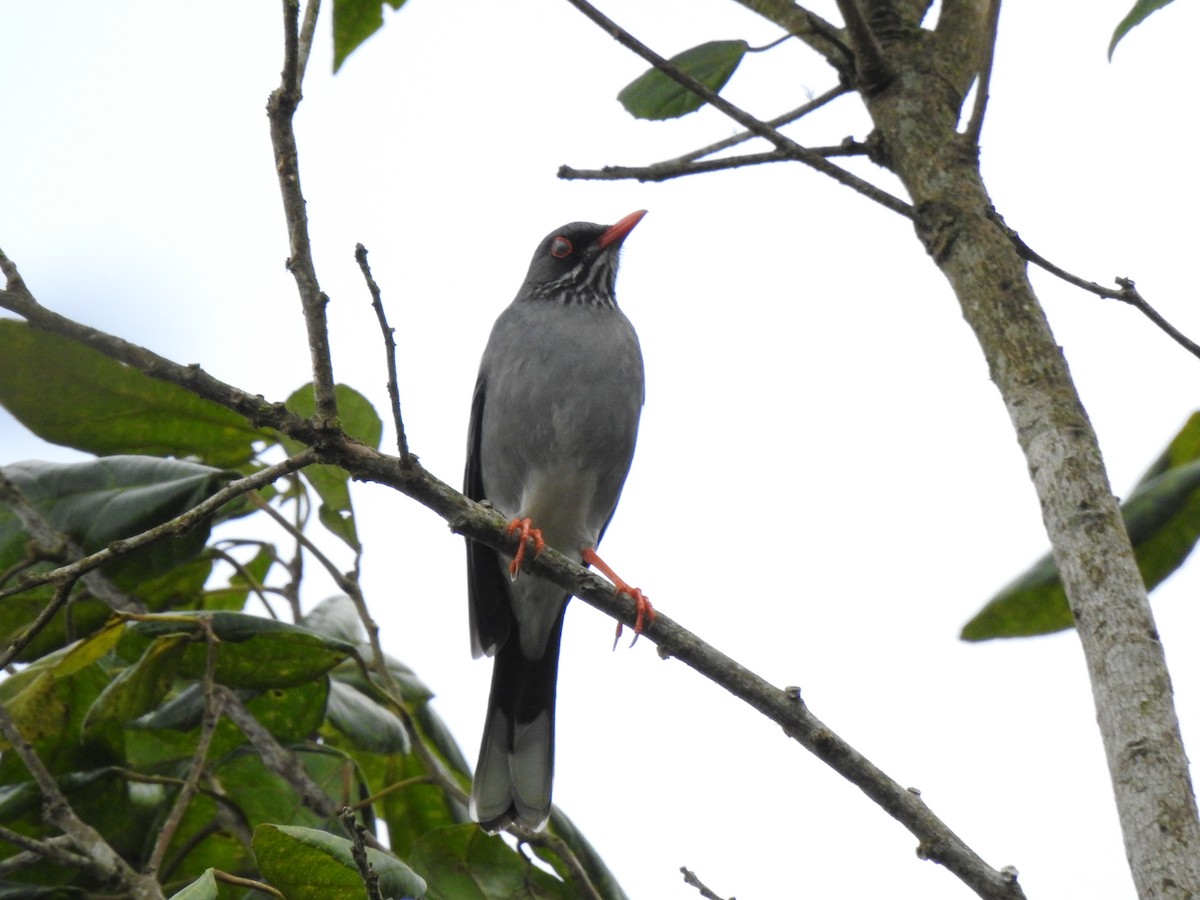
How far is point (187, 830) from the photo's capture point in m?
4.02

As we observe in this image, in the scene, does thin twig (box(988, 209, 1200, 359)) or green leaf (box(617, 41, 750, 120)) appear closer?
thin twig (box(988, 209, 1200, 359))

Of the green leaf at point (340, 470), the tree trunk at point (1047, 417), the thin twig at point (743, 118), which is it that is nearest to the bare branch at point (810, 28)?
the tree trunk at point (1047, 417)

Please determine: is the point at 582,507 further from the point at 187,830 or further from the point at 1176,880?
the point at 1176,880

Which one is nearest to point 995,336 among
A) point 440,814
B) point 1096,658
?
point 1096,658

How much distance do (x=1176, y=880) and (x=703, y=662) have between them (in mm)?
1076

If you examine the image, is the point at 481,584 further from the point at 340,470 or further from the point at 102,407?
the point at 102,407

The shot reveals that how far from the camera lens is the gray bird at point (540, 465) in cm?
545

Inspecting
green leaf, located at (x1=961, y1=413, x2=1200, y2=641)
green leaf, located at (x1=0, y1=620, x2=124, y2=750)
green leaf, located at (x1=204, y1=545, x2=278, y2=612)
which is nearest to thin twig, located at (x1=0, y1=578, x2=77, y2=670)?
green leaf, located at (x1=0, y1=620, x2=124, y2=750)

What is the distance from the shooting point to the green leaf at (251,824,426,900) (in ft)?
8.65

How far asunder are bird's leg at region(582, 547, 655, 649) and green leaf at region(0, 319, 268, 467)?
1327 millimetres

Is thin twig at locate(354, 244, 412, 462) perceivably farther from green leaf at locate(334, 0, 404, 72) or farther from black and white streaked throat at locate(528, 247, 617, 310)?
black and white streaked throat at locate(528, 247, 617, 310)

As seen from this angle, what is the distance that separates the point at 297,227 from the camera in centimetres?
268

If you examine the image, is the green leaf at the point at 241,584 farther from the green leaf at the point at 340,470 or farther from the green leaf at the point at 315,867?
the green leaf at the point at 315,867

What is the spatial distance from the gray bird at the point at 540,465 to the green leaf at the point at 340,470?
3.85ft
